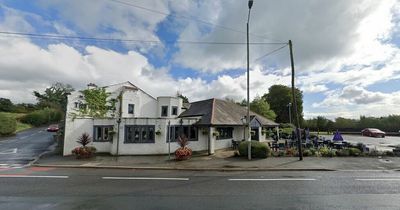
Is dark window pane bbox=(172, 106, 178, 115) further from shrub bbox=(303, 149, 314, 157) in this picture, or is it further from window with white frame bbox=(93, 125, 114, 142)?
shrub bbox=(303, 149, 314, 157)

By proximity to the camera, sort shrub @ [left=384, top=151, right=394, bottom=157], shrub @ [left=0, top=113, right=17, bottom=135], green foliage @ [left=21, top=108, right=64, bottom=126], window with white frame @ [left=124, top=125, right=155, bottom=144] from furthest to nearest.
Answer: green foliage @ [left=21, top=108, right=64, bottom=126] < shrub @ [left=0, top=113, right=17, bottom=135] < window with white frame @ [left=124, top=125, right=155, bottom=144] < shrub @ [left=384, top=151, right=394, bottom=157]

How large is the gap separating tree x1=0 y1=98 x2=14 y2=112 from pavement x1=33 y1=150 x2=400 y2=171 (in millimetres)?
69173

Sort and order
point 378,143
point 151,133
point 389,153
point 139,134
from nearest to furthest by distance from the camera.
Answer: point 389,153
point 139,134
point 151,133
point 378,143

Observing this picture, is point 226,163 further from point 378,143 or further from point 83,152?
point 378,143

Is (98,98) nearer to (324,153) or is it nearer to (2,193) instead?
(2,193)

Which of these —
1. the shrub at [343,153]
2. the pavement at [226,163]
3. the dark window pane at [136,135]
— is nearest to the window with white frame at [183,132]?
the pavement at [226,163]

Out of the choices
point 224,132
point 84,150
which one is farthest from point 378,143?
point 84,150

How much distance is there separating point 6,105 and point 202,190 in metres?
87.3

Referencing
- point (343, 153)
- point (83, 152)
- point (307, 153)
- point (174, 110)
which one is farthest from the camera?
point (174, 110)

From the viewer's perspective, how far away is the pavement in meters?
16.0

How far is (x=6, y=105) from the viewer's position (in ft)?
254

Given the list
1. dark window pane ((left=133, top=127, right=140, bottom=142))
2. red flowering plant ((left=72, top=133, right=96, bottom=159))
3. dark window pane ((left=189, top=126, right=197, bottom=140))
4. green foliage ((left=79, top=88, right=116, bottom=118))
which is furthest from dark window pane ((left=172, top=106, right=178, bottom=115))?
red flowering plant ((left=72, top=133, right=96, bottom=159))

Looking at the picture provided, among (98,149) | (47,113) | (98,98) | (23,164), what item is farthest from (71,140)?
(47,113)

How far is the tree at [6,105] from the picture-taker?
7550 cm
